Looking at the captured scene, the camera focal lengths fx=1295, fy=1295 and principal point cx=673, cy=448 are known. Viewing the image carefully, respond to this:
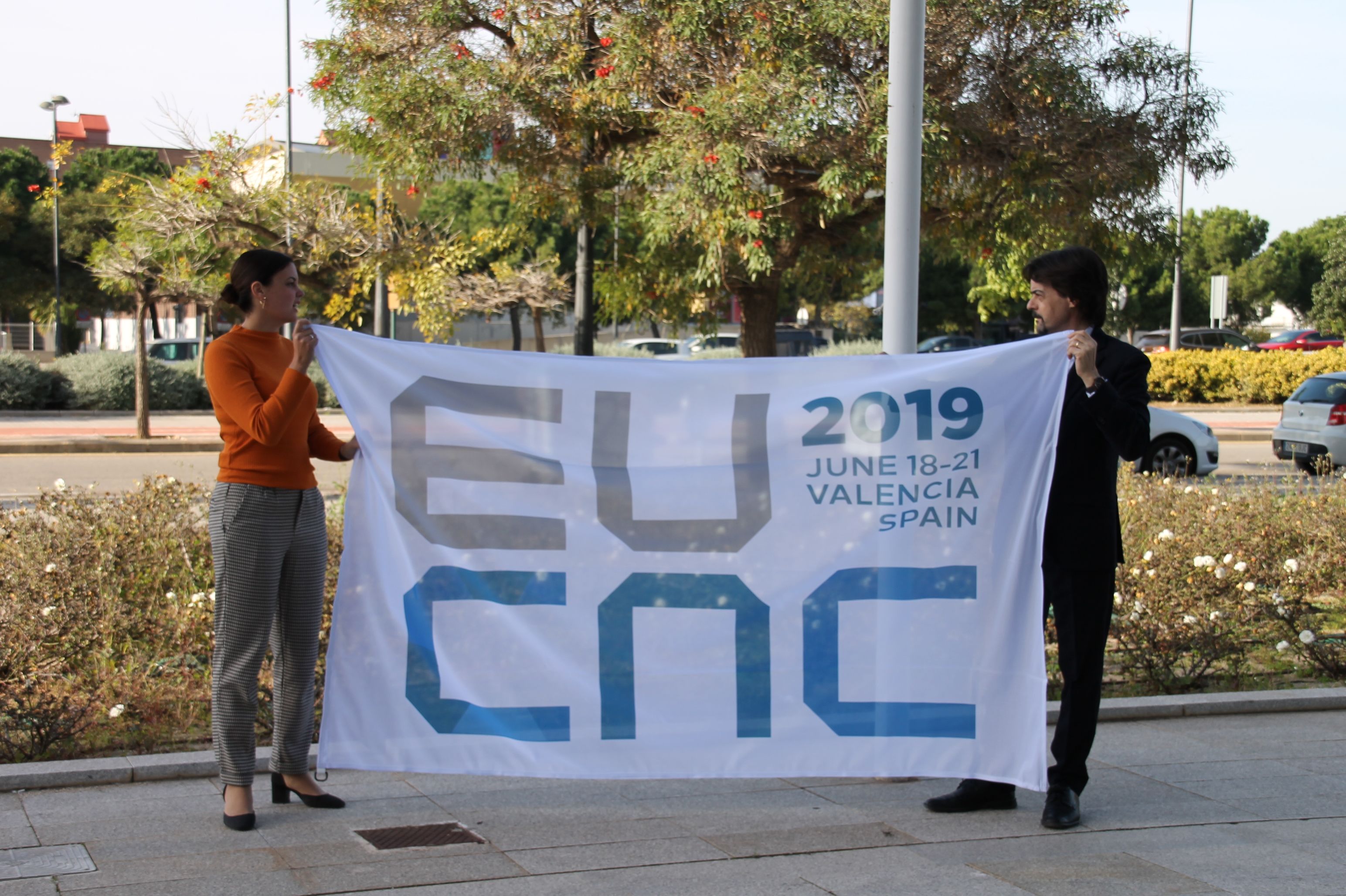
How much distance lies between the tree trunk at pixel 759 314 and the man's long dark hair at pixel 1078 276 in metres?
5.87

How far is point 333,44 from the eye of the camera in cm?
1058

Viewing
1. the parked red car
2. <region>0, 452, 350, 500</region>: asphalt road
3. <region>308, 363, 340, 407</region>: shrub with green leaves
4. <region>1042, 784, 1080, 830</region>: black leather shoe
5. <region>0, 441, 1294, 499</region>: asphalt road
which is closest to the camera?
<region>1042, 784, 1080, 830</region>: black leather shoe

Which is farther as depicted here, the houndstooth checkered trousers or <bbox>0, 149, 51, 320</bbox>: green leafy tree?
<bbox>0, 149, 51, 320</bbox>: green leafy tree

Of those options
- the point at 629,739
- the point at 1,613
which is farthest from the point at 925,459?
the point at 1,613

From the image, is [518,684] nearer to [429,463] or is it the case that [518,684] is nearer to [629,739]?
[629,739]

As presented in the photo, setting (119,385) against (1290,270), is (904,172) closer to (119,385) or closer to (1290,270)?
(119,385)

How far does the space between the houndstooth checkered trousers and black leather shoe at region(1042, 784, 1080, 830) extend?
103 inches

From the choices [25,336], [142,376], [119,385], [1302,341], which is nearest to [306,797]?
[142,376]

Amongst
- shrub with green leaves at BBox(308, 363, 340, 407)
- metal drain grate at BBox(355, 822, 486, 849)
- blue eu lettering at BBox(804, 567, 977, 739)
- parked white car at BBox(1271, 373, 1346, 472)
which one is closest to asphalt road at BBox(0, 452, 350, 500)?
shrub with green leaves at BBox(308, 363, 340, 407)

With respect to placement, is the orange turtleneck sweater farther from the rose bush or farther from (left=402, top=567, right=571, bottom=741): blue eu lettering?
the rose bush

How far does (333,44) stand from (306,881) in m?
8.29

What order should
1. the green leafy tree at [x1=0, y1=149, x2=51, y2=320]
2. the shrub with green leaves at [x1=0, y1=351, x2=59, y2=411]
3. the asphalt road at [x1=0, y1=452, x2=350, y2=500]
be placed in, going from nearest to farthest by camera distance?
1. the asphalt road at [x1=0, y1=452, x2=350, y2=500]
2. the shrub with green leaves at [x1=0, y1=351, x2=59, y2=411]
3. the green leafy tree at [x1=0, y1=149, x2=51, y2=320]

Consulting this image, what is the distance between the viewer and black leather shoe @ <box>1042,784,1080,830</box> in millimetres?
4492

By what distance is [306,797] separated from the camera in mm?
4609
